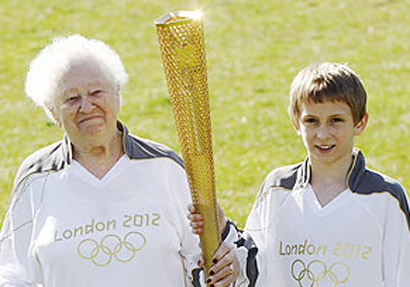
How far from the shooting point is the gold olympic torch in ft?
11.1

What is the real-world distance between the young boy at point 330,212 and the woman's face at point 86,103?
0.67 m

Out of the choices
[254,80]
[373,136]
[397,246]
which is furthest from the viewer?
[254,80]

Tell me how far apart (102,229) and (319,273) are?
106cm

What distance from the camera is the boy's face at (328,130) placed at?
3.90 meters

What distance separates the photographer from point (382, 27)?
39.4ft

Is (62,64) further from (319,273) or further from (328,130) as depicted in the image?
(319,273)

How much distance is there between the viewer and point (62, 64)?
13.3 feet

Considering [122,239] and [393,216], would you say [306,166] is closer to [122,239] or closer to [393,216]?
[393,216]

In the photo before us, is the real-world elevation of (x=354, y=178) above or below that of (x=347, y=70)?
below

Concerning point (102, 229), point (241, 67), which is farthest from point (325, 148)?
point (241, 67)

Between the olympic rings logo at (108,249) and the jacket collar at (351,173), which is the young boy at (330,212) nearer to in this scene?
the jacket collar at (351,173)

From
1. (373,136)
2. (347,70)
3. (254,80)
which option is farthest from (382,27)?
(347,70)

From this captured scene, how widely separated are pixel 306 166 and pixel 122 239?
0.96m

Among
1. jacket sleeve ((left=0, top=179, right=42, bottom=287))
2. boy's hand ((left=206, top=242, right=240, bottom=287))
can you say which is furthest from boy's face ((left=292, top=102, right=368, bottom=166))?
jacket sleeve ((left=0, top=179, right=42, bottom=287))
